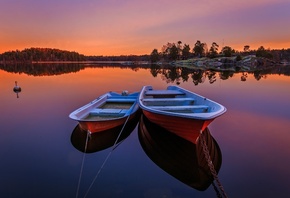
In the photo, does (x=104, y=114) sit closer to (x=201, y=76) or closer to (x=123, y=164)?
(x=123, y=164)

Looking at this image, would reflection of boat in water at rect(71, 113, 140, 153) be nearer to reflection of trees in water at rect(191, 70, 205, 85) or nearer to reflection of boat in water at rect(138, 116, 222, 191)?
reflection of boat in water at rect(138, 116, 222, 191)

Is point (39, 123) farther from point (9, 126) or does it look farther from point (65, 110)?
point (65, 110)

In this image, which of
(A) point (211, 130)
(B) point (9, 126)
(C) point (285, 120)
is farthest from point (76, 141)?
(C) point (285, 120)

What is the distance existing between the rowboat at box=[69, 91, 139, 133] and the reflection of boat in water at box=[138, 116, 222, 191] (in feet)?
4.34

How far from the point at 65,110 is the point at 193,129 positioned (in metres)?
10.3

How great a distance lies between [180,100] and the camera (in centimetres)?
1149

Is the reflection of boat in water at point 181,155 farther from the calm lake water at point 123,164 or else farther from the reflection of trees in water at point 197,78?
the reflection of trees in water at point 197,78

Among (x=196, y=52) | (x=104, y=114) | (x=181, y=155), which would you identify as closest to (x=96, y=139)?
(x=104, y=114)

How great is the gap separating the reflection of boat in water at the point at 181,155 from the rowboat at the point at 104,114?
1.32m

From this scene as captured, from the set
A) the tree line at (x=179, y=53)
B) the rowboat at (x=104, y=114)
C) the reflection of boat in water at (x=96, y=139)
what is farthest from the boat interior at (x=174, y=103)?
the tree line at (x=179, y=53)

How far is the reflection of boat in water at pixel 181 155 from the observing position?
629 cm

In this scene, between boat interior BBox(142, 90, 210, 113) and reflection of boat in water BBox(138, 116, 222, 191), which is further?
boat interior BBox(142, 90, 210, 113)

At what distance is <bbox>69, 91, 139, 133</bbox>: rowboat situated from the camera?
8656mm

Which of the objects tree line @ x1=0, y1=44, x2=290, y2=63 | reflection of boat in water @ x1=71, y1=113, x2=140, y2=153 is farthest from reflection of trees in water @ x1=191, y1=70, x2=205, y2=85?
tree line @ x1=0, y1=44, x2=290, y2=63
